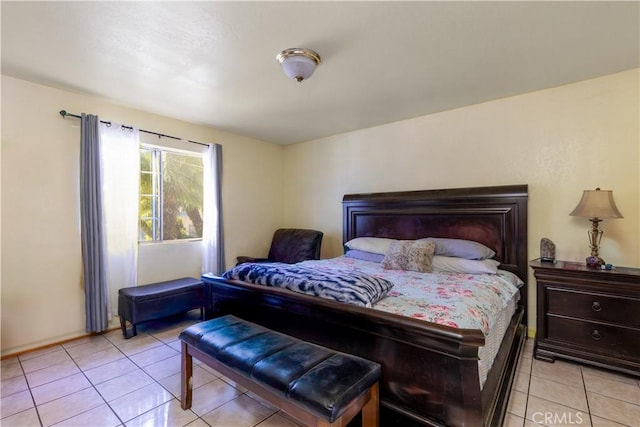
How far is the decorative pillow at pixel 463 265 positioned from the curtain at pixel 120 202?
3.20 meters

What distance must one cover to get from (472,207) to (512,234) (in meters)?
0.45

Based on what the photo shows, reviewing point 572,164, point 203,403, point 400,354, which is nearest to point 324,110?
point 572,164

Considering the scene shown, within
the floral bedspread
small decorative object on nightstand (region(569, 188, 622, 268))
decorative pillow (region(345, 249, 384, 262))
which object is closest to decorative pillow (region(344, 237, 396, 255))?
decorative pillow (region(345, 249, 384, 262))

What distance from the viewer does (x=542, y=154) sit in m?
2.79

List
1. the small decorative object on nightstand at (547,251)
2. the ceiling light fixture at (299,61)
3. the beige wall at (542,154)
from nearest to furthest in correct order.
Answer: the ceiling light fixture at (299,61)
the beige wall at (542,154)
the small decorative object on nightstand at (547,251)

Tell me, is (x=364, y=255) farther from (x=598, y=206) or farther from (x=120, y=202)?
(x=120, y=202)

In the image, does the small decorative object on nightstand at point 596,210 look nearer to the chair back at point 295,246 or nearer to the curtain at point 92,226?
the chair back at point 295,246

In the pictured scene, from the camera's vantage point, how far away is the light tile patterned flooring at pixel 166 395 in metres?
1.74

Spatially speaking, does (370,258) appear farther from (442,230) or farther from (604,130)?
(604,130)

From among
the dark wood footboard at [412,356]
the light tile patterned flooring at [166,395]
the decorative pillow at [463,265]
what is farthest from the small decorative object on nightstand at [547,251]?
the dark wood footboard at [412,356]

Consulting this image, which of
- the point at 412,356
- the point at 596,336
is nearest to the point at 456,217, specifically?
the point at 596,336

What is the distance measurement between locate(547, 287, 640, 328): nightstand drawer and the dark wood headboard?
1.51ft

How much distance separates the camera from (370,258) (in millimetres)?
3396

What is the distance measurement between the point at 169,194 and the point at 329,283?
282 cm
